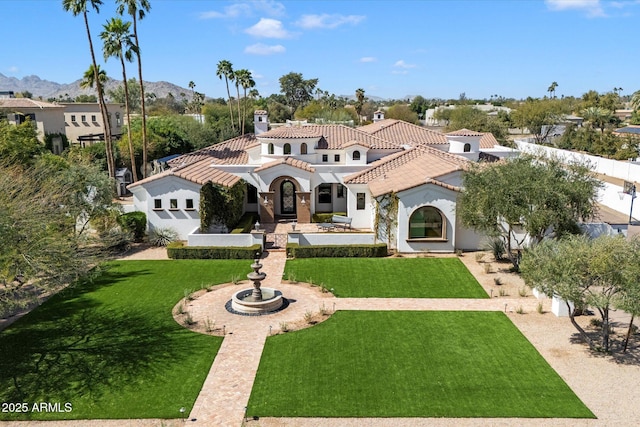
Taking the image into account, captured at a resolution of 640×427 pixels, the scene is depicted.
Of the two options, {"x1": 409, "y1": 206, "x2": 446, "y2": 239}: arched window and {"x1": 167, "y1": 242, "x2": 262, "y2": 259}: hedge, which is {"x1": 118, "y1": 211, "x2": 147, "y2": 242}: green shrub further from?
{"x1": 409, "y1": 206, "x2": 446, "y2": 239}: arched window

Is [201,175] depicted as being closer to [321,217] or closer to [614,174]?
[321,217]

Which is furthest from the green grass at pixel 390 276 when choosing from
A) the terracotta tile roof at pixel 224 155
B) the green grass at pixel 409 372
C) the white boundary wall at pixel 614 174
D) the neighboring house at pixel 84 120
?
the neighboring house at pixel 84 120

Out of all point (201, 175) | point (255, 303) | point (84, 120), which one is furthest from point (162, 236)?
point (84, 120)

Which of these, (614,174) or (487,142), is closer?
(614,174)

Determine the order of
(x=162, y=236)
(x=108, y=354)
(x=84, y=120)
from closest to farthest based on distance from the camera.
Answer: (x=108, y=354) < (x=162, y=236) < (x=84, y=120)

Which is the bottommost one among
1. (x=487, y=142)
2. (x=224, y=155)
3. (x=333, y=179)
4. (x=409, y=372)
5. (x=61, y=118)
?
(x=409, y=372)

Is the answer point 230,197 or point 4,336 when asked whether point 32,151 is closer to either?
A: point 230,197

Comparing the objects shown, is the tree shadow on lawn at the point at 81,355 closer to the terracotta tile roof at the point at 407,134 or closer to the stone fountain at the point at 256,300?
the stone fountain at the point at 256,300

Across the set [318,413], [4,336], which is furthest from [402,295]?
[4,336]

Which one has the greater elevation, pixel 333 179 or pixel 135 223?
pixel 333 179
